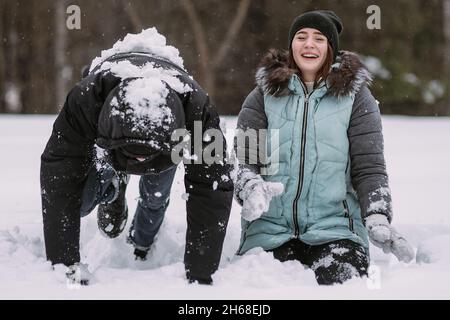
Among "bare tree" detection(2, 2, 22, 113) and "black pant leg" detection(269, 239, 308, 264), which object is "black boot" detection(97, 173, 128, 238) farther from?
"bare tree" detection(2, 2, 22, 113)

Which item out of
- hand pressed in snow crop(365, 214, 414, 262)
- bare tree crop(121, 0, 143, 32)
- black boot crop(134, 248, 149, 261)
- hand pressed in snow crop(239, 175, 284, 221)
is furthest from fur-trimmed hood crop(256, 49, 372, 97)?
bare tree crop(121, 0, 143, 32)

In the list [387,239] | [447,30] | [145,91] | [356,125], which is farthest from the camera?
[447,30]

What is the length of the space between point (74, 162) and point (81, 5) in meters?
10.2

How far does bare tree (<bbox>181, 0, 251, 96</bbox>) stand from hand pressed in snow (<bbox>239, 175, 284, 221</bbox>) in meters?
9.32

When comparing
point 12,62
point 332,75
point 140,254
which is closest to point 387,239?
point 332,75


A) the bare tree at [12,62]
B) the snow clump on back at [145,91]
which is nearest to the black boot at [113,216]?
the snow clump on back at [145,91]

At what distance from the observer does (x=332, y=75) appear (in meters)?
2.77

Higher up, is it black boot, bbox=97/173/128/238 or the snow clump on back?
the snow clump on back

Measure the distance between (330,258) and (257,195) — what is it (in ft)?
1.22

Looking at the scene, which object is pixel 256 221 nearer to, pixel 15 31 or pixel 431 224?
pixel 431 224

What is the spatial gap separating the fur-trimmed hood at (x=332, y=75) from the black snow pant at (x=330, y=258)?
598 mm

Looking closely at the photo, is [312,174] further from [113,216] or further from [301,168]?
[113,216]

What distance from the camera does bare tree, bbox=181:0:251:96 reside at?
12.0m

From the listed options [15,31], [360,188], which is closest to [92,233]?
[360,188]
